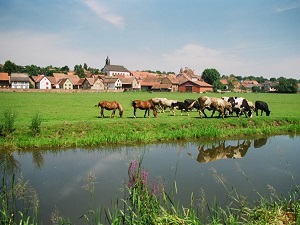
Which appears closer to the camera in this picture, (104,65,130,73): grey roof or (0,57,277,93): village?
(0,57,277,93): village

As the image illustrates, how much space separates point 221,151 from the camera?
1438cm

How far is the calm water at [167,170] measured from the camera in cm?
795

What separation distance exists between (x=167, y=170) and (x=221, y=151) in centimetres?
505

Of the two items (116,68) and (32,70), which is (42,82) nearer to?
(32,70)

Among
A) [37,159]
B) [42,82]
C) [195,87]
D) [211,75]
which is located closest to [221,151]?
[37,159]

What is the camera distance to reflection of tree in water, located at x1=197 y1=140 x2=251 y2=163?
515 inches

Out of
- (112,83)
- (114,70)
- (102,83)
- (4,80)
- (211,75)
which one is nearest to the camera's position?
(4,80)

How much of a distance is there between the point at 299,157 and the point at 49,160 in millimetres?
12642

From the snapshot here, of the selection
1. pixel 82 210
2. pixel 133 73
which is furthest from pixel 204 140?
pixel 133 73

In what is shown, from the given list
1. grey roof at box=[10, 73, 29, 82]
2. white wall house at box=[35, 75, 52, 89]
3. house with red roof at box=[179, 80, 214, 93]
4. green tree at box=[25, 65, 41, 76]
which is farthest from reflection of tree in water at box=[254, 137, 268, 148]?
green tree at box=[25, 65, 41, 76]

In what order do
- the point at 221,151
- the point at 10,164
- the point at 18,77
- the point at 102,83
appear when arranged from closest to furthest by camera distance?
the point at 10,164
the point at 221,151
the point at 18,77
the point at 102,83

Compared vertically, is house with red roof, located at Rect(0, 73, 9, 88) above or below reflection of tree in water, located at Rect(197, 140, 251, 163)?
above

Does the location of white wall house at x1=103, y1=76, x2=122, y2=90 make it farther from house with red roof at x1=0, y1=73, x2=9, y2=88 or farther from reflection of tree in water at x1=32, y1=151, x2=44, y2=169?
reflection of tree in water at x1=32, y1=151, x2=44, y2=169

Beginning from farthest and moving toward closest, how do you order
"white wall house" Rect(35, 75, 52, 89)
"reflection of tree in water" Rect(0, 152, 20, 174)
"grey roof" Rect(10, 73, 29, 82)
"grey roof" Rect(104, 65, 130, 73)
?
1. "grey roof" Rect(104, 65, 130, 73)
2. "white wall house" Rect(35, 75, 52, 89)
3. "grey roof" Rect(10, 73, 29, 82)
4. "reflection of tree in water" Rect(0, 152, 20, 174)
